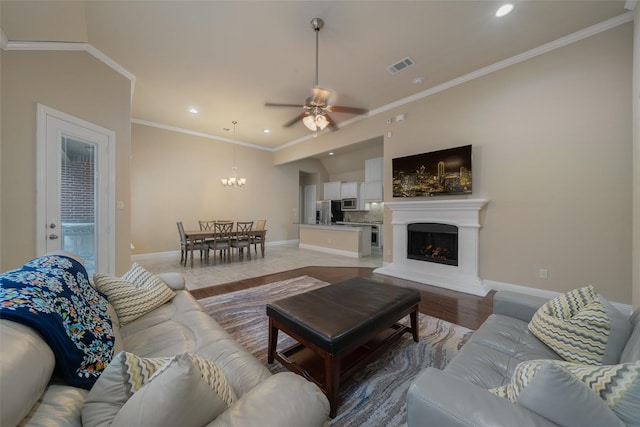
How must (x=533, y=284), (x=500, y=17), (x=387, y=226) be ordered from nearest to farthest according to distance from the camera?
1. (x=500, y=17)
2. (x=533, y=284)
3. (x=387, y=226)

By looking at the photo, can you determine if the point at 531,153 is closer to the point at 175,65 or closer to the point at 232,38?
the point at 232,38

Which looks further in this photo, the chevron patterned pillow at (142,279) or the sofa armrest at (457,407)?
the chevron patterned pillow at (142,279)

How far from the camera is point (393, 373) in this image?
1717mm

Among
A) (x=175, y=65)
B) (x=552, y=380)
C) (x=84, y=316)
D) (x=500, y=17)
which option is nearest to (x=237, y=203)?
(x=175, y=65)

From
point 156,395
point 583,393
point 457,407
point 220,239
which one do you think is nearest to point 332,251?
point 220,239

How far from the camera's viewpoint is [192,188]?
6.41 meters

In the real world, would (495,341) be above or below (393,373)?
above

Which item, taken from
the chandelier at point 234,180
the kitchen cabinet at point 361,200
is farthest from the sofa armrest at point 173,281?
the kitchen cabinet at point 361,200

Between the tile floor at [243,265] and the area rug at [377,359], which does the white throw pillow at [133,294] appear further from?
the tile floor at [243,265]

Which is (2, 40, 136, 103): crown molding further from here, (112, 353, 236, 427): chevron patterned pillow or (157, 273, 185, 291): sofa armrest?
(112, 353, 236, 427): chevron patterned pillow

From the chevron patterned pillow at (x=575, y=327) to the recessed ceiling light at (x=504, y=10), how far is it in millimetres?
2878

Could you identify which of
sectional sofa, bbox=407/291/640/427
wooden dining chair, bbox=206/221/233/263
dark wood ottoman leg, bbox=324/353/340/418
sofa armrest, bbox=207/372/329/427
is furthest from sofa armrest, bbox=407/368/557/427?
wooden dining chair, bbox=206/221/233/263

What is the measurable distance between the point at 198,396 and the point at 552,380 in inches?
42.7

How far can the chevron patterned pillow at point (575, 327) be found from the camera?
3.74 ft
